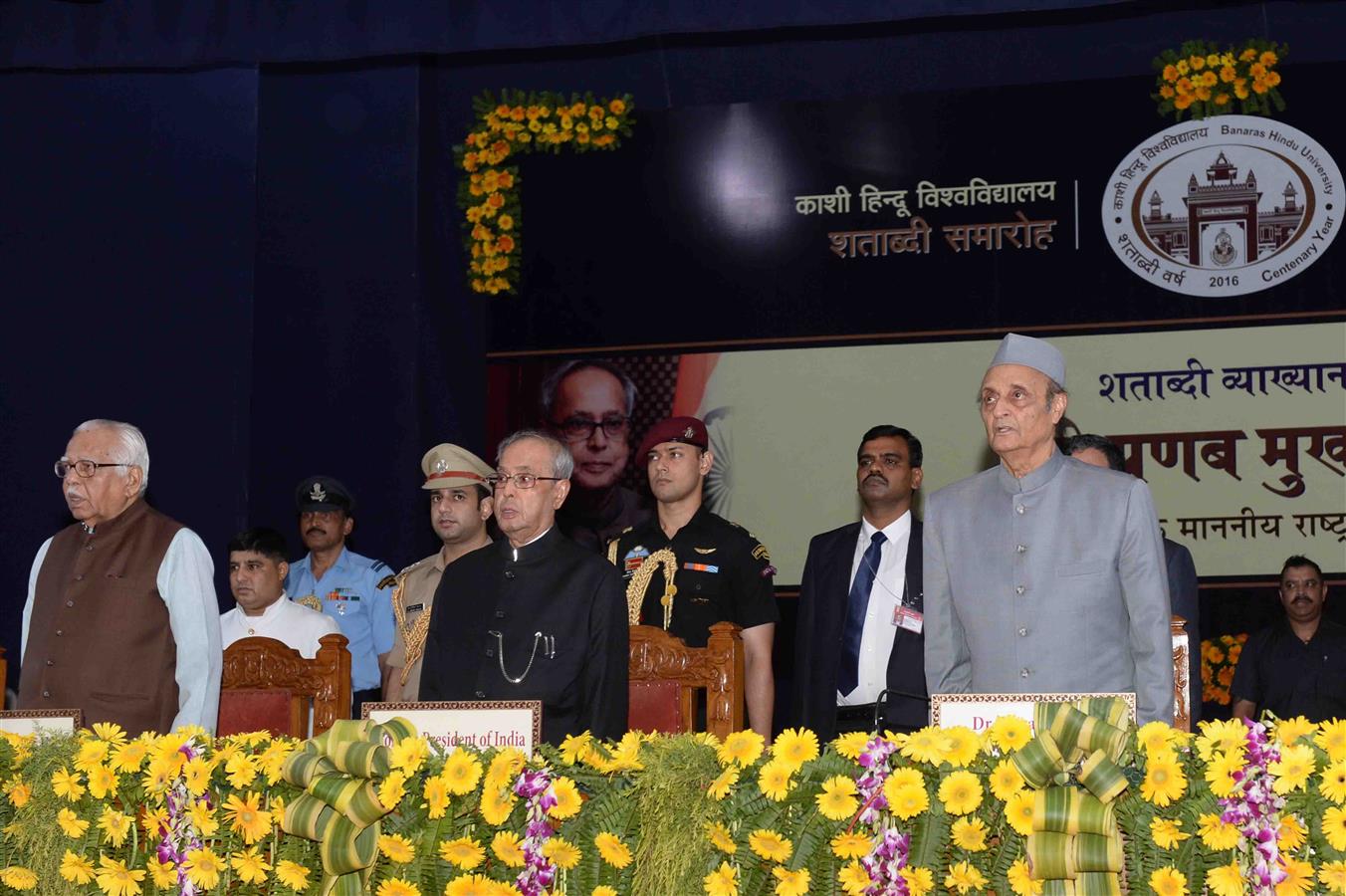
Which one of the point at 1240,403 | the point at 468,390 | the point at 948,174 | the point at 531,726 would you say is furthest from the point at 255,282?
the point at 531,726

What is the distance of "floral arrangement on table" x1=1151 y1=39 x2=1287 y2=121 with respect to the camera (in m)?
6.21

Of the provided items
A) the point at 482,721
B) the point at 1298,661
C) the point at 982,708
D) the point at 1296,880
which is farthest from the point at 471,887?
the point at 1298,661

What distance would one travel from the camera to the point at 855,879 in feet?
6.91

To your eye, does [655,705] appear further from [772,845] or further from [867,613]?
[772,845]

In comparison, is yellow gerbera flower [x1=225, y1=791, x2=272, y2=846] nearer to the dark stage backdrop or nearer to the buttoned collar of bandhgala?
the buttoned collar of bandhgala

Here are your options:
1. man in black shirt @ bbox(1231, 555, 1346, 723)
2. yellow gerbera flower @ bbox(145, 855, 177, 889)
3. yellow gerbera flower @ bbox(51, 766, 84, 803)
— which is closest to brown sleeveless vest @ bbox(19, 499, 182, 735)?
yellow gerbera flower @ bbox(51, 766, 84, 803)

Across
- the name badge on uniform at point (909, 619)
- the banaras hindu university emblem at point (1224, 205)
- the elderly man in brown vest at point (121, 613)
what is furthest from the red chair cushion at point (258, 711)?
the banaras hindu university emblem at point (1224, 205)

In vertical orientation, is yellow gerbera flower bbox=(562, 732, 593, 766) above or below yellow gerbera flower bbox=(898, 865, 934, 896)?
above

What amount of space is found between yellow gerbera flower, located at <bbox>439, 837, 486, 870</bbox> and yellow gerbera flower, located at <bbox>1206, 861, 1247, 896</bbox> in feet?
3.05

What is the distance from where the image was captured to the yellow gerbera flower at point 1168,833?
205 centimetres

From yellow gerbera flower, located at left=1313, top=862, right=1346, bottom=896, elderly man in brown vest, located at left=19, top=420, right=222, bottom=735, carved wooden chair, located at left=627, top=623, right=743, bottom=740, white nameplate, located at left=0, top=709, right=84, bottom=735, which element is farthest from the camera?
carved wooden chair, located at left=627, top=623, right=743, bottom=740

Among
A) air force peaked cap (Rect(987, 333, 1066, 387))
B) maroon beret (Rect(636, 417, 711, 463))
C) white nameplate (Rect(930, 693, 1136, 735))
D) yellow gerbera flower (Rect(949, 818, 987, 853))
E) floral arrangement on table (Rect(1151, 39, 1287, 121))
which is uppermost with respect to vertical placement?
floral arrangement on table (Rect(1151, 39, 1287, 121))

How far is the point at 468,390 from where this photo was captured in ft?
23.1

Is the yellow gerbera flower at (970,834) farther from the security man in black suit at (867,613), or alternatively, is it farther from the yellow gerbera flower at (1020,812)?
the security man in black suit at (867,613)
